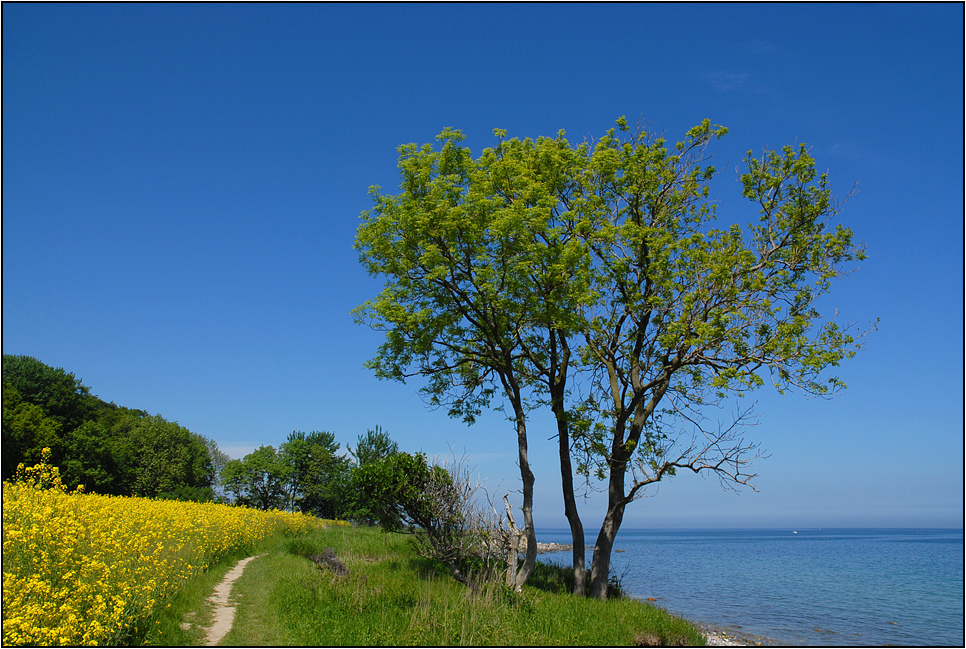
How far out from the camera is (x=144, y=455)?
176 feet

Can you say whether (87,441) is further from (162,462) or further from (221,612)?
(221,612)

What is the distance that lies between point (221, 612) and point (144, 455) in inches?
2032

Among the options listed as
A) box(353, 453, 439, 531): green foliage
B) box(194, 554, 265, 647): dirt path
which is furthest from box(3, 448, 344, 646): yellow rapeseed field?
box(353, 453, 439, 531): green foliage

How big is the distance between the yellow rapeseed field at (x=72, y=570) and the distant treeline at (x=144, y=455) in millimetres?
17069

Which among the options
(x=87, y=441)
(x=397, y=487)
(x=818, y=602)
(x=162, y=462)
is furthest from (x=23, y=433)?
(x=818, y=602)

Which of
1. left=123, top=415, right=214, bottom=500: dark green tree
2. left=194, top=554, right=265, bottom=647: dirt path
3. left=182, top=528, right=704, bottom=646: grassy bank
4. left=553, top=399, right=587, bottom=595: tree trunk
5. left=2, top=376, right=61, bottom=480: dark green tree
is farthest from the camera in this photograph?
left=123, top=415, right=214, bottom=500: dark green tree

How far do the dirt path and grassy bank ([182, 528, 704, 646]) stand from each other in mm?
153

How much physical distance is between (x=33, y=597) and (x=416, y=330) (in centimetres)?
999

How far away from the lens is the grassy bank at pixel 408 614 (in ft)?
30.2

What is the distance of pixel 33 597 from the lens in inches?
256

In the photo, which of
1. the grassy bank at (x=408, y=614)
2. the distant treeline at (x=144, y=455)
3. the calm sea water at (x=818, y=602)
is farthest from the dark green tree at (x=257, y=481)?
the grassy bank at (x=408, y=614)

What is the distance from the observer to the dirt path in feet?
28.5

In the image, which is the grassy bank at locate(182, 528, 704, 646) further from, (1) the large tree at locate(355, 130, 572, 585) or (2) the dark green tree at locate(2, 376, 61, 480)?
(2) the dark green tree at locate(2, 376, 61, 480)

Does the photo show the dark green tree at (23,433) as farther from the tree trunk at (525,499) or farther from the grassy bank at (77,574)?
the tree trunk at (525,499)
